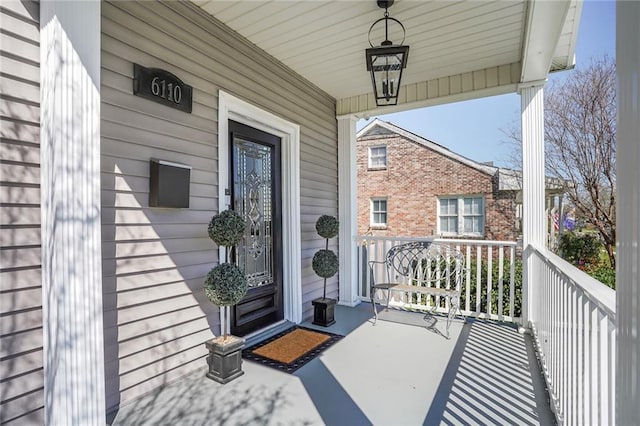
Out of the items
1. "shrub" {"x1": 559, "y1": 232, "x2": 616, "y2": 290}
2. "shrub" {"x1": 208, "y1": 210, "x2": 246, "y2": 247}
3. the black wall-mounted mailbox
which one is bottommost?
"shrub" {"x1": 559, "y1": 232, "x2": 616, "y2": 290}

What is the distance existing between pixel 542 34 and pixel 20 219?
368 centimetres

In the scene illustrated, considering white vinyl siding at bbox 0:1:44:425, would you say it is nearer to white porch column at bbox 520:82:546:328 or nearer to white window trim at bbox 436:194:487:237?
white porch column at bbox 520:82:546:328

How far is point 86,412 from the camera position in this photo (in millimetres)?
1709

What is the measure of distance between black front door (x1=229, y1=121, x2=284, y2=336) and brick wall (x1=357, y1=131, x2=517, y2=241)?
8307 mm

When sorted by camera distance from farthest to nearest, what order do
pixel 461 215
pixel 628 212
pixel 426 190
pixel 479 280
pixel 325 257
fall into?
pixel 426 190
pixel 461 215
pixel 479 280
pixel 325 257
pixel 628 212

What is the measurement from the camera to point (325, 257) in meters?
3.96

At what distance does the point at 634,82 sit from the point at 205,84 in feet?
9.16

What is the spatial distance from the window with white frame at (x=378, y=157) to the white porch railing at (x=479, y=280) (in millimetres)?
6999

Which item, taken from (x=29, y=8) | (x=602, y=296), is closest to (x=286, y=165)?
(x=29, y=8)

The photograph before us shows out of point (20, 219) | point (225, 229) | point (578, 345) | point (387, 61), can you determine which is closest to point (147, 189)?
point (225, 229)

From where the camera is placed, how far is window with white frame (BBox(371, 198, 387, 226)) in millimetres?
12023

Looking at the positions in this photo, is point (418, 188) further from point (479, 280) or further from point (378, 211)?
point (479, 280)

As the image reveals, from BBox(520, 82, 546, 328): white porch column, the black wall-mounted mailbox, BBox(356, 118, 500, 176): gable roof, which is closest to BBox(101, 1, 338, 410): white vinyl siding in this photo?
the black wall-mounted mailbox

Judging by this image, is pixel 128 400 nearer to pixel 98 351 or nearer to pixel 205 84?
pixel 98 351
